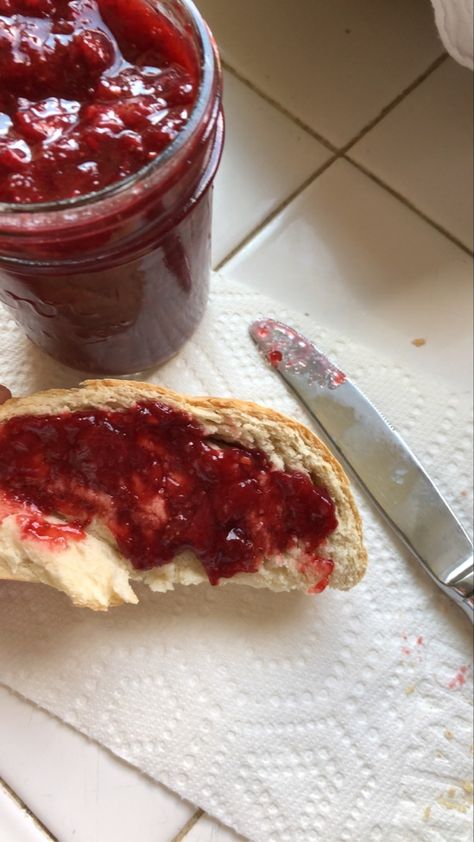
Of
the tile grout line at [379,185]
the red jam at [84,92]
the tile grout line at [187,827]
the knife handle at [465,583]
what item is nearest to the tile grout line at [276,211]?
the tile grout line at [379,185]

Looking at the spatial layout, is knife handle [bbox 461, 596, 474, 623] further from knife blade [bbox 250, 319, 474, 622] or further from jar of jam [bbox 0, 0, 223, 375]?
jar of jam [bbox 0, 0, 223, 375]

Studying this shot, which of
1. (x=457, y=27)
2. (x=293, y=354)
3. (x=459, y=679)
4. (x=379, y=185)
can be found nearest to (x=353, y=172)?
(x=379, y=185)

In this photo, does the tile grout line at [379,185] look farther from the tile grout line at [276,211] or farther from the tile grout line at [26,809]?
the tile grout line at [26,809]

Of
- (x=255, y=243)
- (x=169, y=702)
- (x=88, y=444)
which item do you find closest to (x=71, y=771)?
(x=169, y=702)

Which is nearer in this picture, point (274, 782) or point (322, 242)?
point (274, 782)

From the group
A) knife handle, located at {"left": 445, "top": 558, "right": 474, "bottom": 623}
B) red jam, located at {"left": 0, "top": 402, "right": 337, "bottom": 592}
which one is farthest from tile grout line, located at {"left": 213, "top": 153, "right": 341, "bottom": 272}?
knife handle, located at {"left": 445, "top": 558, "right": 474, "bottom": 623}

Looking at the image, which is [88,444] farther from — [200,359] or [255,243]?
[255,243]

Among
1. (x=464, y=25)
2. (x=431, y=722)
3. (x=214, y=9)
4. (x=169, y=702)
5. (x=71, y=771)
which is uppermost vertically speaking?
(x=464, y=25)
